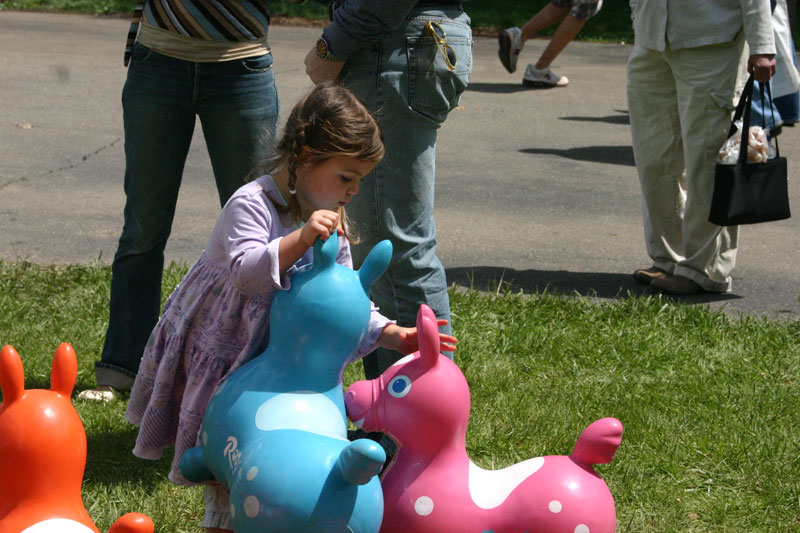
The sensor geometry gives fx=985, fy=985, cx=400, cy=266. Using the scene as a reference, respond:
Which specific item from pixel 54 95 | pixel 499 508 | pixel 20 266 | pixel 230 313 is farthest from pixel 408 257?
pixel 54 95

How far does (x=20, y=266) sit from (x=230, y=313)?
2745mm

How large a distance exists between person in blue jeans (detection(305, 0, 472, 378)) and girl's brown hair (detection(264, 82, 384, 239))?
0.36 meters

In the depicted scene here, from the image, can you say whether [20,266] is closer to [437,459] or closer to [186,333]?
[186,333]

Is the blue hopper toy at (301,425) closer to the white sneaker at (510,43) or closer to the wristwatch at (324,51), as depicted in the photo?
the wristwatch at (324,51)

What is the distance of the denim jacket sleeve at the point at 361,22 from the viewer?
8.98 feet

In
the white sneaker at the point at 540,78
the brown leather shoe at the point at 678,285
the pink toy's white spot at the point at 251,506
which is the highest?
the pink toy's white spot at the point at 251,506

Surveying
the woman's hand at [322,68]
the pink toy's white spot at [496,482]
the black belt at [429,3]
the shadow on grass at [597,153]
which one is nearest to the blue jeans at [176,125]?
the woman's hand at [322,68]

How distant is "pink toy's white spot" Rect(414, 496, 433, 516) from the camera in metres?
2.26

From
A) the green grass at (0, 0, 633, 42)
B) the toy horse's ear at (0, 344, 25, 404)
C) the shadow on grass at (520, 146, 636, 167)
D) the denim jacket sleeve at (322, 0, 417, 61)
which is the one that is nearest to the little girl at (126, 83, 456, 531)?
the denim jacket sleeve at (322, 0, 417, 61)

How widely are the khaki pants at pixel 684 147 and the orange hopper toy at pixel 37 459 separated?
3.43 m

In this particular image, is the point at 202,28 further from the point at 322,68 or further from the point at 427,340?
the point at 427,340

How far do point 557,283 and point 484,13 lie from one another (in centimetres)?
1280

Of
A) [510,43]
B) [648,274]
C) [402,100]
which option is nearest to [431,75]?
[402,100]

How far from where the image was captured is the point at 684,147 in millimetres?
4781
